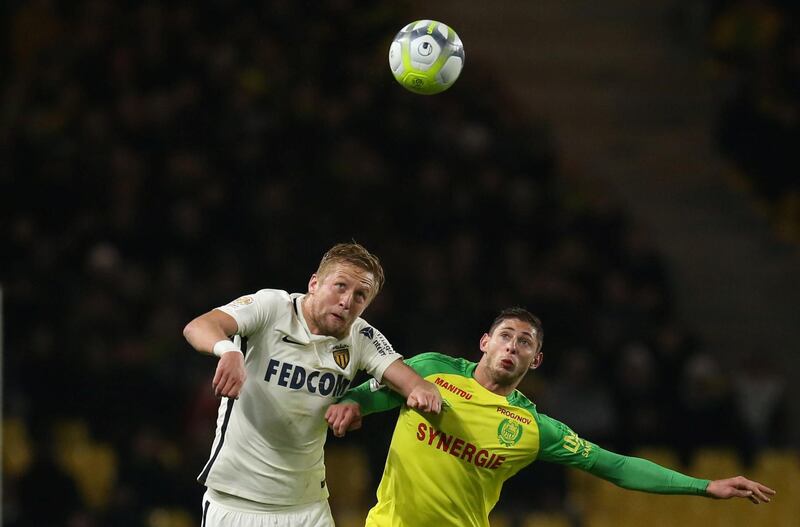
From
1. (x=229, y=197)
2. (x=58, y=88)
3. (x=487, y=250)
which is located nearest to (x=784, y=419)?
(x=487, y=250)

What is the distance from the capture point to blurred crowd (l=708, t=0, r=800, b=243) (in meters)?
13.4

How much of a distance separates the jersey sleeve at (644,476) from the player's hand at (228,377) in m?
1.81

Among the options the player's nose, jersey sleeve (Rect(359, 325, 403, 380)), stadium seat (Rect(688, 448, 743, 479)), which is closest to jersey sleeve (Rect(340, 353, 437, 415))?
jersey sleeve (Rect(359, 325, 403, 380))

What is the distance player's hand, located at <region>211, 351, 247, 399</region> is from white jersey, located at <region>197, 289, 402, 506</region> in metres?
0.55

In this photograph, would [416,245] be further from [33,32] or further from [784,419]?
[33,32]

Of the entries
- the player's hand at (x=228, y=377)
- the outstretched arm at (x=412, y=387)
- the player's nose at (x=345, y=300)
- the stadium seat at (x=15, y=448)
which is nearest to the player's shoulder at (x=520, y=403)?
the outstretched arm at (x=412, y=387)

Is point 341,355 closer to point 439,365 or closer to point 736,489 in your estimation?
point 439,365

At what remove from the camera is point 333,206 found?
10805 millimetres

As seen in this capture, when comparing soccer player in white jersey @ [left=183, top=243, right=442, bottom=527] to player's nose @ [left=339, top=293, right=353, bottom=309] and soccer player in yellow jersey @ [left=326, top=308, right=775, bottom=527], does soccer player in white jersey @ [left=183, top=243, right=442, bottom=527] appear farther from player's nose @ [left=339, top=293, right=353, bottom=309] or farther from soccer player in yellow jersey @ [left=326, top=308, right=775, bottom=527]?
soccer player in yellow jersey @ [left=326, top=308, right=775, bottom=527]

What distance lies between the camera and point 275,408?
5164 mm

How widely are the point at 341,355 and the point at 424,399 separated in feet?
1.35

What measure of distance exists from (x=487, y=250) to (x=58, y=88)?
157 inches

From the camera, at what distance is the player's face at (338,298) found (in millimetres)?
5191

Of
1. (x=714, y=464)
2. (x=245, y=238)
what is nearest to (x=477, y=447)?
(x=714, y=464)
